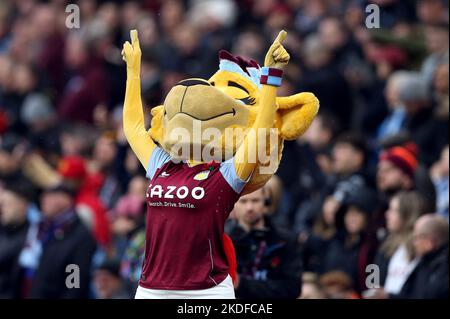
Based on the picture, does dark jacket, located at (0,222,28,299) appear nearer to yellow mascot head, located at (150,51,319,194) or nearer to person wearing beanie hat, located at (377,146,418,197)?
person wearing beanie hat, located at (377,146,418,197)

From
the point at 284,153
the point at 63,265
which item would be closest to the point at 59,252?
the point at 63,265

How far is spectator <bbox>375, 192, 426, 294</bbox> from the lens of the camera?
9.40 metres

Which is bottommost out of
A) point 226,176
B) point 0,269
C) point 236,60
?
point 0,269

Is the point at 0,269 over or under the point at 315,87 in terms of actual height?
under

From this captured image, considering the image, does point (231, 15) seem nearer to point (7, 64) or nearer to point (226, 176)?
point (7, 64)

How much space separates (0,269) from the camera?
11758 millimetres

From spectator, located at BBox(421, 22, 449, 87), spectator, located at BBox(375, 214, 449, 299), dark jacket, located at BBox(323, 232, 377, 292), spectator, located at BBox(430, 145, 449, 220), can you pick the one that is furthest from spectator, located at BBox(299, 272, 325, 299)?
spectator, located at BBox(421, 22, 449, 87)

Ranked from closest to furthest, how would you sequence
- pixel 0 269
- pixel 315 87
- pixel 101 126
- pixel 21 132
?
pixel 0 269 → pixel 315 87 → pixel 101 126 → pixel 21 132

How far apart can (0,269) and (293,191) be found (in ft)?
9.04

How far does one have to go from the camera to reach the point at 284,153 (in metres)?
12.2

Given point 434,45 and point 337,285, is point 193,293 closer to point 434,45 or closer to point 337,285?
point 337,285

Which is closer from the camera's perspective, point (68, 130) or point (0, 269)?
point (0, 269)

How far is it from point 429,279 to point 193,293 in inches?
102
